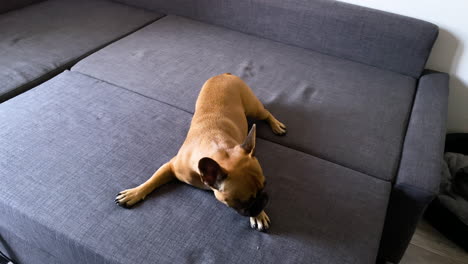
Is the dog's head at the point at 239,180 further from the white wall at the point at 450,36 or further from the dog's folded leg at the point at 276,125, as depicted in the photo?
the white wall at the point at 450,36

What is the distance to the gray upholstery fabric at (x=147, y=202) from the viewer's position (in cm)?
111

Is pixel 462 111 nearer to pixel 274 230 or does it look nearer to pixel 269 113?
pixel 269 113

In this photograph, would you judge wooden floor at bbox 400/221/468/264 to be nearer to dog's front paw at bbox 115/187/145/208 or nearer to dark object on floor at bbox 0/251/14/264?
dog's front paw at bbox 115/187/145/208

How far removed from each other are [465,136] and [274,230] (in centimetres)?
151

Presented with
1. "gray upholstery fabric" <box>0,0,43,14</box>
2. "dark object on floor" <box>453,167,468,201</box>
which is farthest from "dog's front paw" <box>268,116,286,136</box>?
"gray upholstery fabric" <box>0,0,43,14</box>

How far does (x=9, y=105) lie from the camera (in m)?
1.61

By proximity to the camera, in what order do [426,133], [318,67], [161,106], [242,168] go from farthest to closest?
1. [318,67]
2. [161,106]
3. [426,133]
4. [242,168]

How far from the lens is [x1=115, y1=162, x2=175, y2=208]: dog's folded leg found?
1.21 metres

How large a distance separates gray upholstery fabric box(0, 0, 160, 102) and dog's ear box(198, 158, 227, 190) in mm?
1234

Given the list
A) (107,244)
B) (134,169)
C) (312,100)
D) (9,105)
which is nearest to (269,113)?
(312,100)

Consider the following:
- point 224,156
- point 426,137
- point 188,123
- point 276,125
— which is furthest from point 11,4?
point 426,137

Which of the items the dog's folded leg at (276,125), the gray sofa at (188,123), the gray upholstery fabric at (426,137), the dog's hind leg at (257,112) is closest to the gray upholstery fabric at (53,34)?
the gray sofa at (188,123)

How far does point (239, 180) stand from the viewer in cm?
105

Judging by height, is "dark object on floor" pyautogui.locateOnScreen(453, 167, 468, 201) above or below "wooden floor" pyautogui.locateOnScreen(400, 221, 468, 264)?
above
